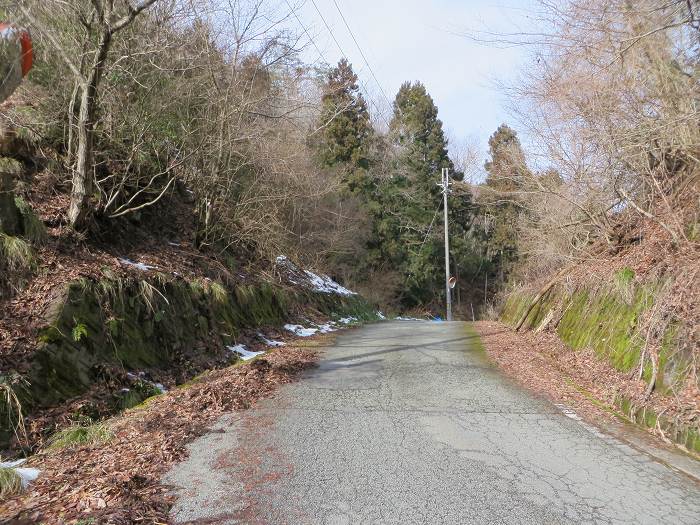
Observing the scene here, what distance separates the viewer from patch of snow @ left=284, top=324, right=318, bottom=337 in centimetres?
1334

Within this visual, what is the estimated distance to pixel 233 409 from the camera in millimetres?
6164

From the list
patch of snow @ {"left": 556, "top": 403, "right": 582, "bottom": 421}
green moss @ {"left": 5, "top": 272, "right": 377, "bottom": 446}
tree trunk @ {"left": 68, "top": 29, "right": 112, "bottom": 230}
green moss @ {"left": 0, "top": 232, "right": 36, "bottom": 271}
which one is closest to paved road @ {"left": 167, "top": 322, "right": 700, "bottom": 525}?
patch of snow @ {"left": 556, "top": 403, "right": 582, "bottom": 421}

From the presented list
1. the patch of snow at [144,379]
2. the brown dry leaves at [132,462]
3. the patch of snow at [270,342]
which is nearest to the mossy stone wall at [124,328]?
the patch of snow at [144,379]

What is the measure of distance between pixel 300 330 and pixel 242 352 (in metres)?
3.93

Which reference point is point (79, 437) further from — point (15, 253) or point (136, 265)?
point (136, 265)

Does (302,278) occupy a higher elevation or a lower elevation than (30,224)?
lower

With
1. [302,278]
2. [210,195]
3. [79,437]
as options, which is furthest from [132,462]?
[302,278]

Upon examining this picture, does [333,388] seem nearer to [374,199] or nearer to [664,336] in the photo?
[664,336]

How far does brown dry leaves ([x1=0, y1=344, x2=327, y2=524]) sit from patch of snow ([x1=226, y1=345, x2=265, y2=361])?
82.7 inches

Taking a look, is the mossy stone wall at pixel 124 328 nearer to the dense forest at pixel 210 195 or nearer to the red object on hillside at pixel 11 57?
the dense forest at pixel 210 195

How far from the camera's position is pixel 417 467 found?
445cm

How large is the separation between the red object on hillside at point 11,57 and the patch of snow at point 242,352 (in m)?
6.71

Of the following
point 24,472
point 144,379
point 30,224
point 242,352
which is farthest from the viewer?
point 242,352

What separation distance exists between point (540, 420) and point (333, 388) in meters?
2.78
